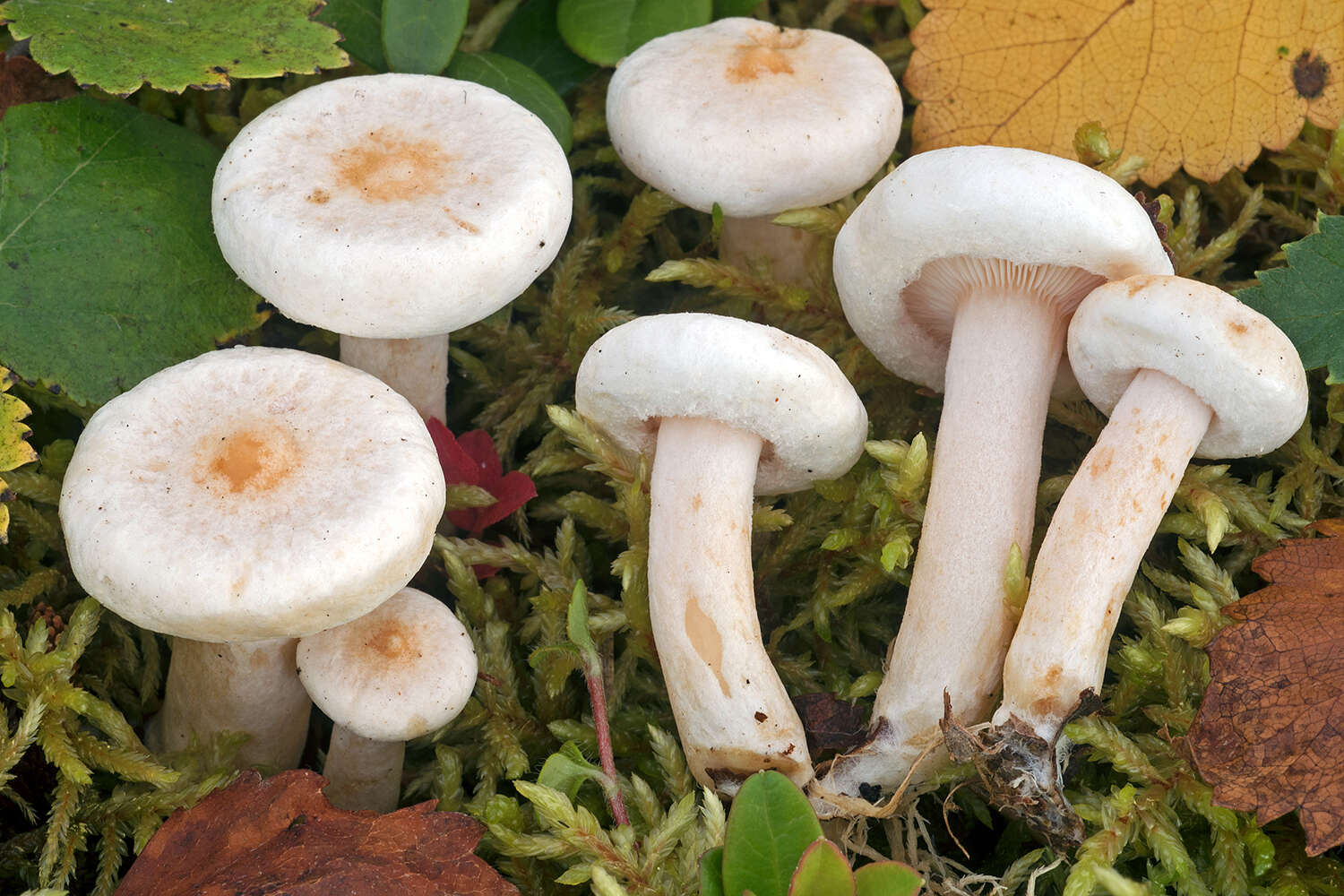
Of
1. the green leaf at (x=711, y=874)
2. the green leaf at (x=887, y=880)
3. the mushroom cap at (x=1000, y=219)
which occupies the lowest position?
the green leaf at (x=711, y=874)

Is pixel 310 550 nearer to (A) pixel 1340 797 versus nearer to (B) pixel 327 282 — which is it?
(B) pixel 327 282

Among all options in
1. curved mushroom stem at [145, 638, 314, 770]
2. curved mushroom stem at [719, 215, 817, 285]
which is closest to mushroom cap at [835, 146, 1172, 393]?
curved mushroom stem at [719, 215, 817, 285]

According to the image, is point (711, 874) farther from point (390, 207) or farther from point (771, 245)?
point (771, 245)

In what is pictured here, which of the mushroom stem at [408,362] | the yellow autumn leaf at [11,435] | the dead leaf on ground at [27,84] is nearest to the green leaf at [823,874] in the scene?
the mushroom stem at [408,362]

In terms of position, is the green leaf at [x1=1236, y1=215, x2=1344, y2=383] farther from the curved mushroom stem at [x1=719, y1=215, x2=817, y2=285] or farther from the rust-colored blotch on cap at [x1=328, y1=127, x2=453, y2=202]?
the rust-colored blotch on cap at [x1=328, y1=127, x2=453, y2=202]

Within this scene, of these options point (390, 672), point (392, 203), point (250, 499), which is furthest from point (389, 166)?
point (390, 672)

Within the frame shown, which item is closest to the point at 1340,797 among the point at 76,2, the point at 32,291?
the point at 32,291

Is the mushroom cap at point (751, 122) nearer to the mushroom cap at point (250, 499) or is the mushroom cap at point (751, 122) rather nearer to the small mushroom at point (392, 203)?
the small mushroom at point (392, 203)
